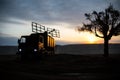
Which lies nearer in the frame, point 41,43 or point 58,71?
point 58,71

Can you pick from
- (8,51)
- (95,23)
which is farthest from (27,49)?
(8,51)

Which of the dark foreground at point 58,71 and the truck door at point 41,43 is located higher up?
the truck door at point 41,43

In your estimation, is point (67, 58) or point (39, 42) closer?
point (39, 42)

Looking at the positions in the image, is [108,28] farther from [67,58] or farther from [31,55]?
[31,55]

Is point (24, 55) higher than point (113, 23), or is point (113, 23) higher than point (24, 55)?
point (113, 23)

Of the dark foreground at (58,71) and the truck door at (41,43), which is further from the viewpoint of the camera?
the truck door at (41,43)

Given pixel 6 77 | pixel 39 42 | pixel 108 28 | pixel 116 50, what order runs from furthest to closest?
pixel 116 50
pixel 108 28
pixel 39 42
pixel 6 77

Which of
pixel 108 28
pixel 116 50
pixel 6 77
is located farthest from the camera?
pixel 116 50

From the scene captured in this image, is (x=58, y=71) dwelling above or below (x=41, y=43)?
below

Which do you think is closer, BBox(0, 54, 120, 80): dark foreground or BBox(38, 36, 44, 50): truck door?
BBox(0, 54, 120, 80): dark foreground

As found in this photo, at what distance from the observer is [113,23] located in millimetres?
45906

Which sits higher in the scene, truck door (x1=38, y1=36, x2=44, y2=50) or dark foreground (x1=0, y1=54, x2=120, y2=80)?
truck door (x1=38, y1=36, x2=44, y2=50)

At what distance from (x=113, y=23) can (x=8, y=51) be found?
84688mm

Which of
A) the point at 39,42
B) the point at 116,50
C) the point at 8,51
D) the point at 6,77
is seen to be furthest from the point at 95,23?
the point at 8,51
